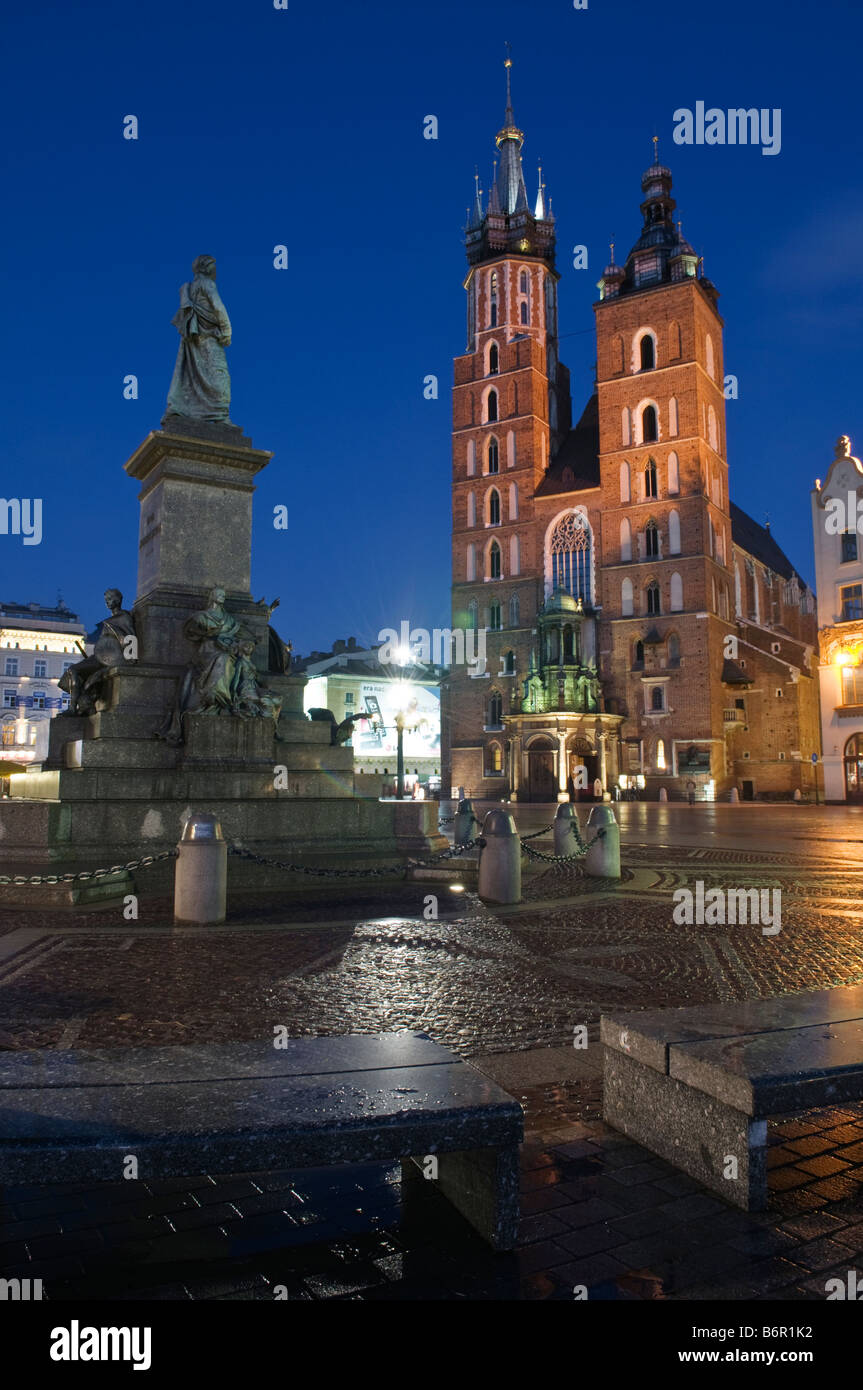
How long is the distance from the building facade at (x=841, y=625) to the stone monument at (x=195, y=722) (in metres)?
30.5

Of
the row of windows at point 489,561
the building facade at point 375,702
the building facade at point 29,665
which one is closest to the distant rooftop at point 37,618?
the building facade at point 29,665

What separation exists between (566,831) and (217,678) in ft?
17.9

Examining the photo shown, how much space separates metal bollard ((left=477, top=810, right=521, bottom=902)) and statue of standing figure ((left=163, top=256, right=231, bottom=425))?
7.05 m

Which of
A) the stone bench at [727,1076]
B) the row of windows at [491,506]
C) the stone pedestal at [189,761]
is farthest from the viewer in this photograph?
the row of windows at [491,506]

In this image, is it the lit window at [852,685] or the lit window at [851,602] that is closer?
the lit window at [851,602]

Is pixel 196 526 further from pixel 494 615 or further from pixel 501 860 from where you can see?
pixel 494 615

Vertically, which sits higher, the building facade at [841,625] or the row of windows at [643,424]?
the row of windows at [643,424]

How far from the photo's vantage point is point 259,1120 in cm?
246

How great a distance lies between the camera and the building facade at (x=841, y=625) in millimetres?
36719

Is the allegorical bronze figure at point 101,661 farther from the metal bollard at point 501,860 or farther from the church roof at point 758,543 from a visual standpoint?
the church roof at point 758,543

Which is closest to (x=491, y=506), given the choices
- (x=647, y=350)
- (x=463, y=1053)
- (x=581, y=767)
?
(x=647, y=350)
